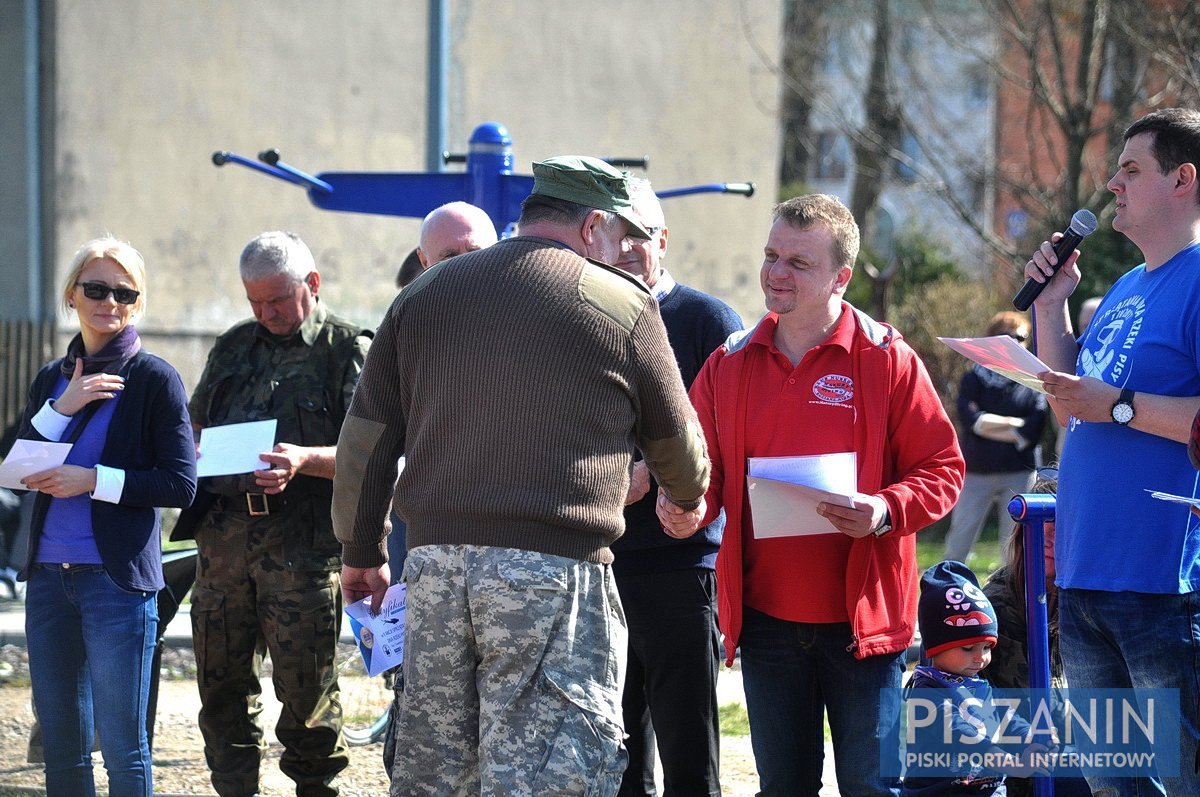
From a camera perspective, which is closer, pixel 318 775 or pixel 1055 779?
pixel 1055 779

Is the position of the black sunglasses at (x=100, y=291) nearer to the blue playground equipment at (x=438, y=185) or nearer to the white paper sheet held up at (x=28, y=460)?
the white paper sheet held up at (x=28, y=460)

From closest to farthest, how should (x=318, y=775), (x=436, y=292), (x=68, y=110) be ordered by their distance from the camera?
(x=436, y=292), (x=318, y=775), (x=68, y=110)

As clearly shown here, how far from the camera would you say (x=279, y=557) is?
521 cm

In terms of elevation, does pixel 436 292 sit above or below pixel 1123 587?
above

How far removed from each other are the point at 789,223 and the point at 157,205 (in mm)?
11294

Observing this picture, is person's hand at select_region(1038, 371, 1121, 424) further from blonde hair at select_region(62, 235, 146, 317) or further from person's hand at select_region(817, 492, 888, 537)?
A: blonde hair at select_region(62, 235, 146, 317)

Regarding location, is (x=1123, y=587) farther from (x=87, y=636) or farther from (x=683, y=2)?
(x=683, y=2)

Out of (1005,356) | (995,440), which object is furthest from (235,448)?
(995,440)

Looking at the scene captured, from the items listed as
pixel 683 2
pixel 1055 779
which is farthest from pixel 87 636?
pixel 683 2

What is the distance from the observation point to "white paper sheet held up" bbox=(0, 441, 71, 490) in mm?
4441

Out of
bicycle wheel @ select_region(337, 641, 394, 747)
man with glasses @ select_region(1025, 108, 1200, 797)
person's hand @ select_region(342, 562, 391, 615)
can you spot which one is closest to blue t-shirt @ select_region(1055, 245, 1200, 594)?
man with glasses @ select_region(1025, 108, 1200, 797)

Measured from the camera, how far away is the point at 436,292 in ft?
11.0

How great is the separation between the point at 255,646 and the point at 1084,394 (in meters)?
3.28

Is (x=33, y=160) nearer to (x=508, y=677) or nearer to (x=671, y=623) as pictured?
(x=671, y=623)
